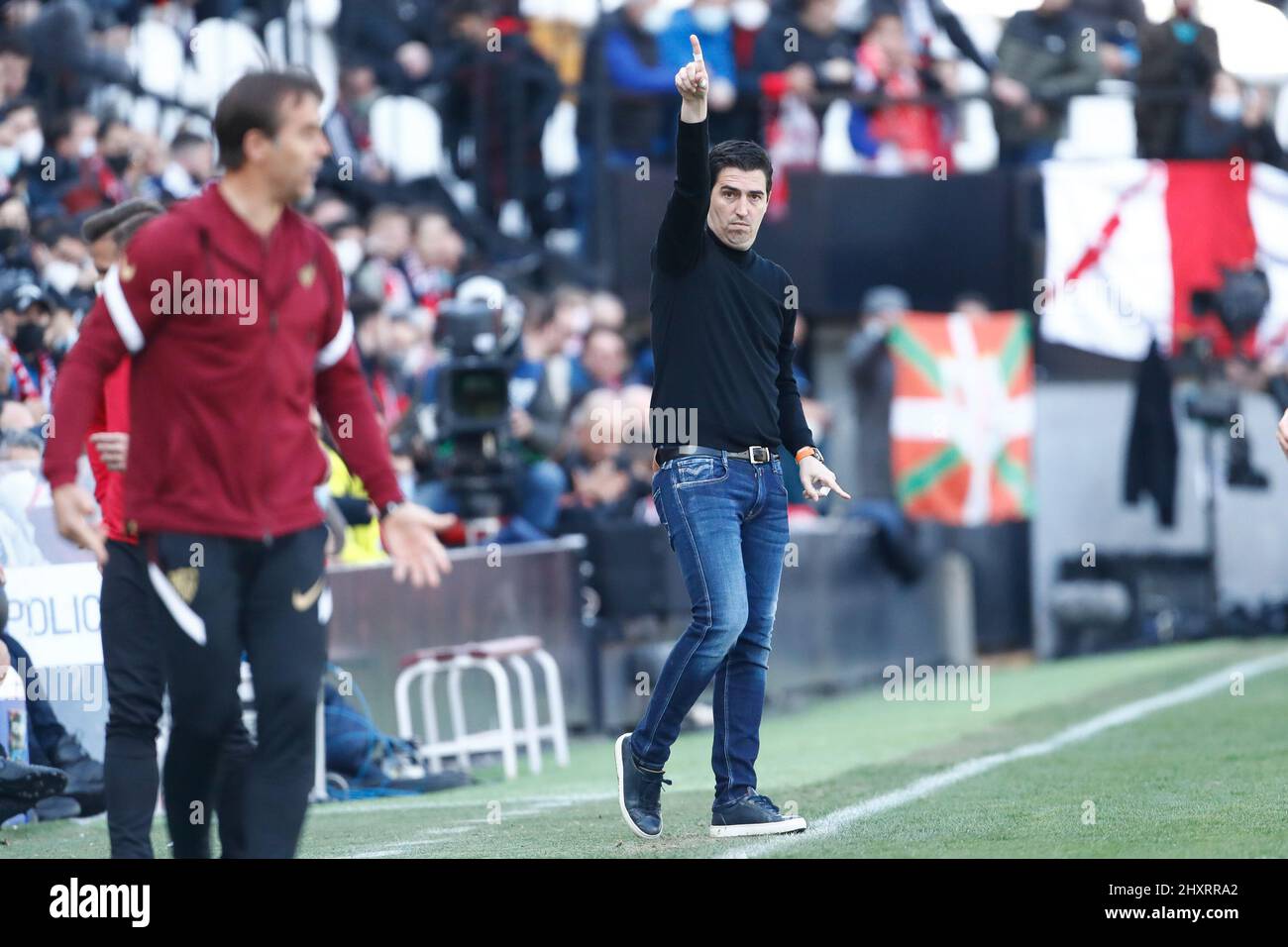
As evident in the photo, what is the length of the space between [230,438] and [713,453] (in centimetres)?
217

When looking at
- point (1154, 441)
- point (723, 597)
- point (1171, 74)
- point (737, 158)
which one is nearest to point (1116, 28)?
point (1171, 74)

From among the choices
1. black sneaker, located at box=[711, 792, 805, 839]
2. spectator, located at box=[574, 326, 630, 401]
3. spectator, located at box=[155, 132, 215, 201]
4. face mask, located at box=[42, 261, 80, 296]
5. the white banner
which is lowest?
black sneaker, located at box=[711, 792, 805, 839]

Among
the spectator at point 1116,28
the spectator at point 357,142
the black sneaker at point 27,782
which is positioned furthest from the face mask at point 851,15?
the black sneaker at point 27,782

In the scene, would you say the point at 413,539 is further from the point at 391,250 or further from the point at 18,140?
the point at 391,250

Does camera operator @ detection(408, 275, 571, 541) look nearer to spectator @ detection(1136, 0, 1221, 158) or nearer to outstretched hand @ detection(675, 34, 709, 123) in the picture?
outstretched hand @ detection(675, 34, 709, 123)

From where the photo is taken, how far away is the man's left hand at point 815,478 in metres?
7.27

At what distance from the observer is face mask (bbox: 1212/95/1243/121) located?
66.2ft

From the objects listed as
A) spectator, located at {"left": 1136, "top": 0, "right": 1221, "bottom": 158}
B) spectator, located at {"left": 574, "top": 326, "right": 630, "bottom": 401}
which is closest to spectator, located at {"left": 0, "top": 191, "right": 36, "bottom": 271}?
spectator, located at {"left": 574, "top": 326, "right": 630, "bottom": 401}

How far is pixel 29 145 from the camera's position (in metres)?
13.7

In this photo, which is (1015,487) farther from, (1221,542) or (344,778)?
(344,778)

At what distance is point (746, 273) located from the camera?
737cm

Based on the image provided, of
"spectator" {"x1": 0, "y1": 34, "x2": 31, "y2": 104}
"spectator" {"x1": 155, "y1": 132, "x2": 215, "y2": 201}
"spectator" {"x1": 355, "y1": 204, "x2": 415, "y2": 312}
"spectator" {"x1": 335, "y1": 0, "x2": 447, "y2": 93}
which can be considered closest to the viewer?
"spectator" {"x1": 0, "y1": 34, "x2": 31, "y2": 104}

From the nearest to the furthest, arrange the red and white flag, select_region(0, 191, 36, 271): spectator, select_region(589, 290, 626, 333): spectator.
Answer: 1. select_region(0, 191, 36, 271): spectator
2. select_region(589, 290, 626, 333): spectator
3. the red and white flag

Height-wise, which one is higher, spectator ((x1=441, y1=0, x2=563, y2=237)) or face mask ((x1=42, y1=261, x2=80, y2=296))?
spectator ((x1=441, y1=0, x2=563, y2=237))
